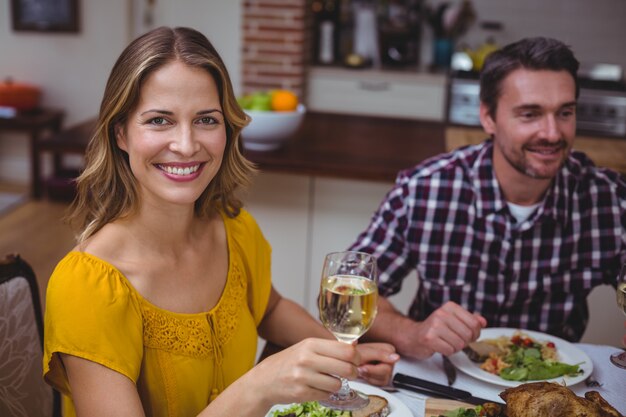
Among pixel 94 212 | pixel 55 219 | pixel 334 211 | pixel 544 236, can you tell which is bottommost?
pixel 55 219

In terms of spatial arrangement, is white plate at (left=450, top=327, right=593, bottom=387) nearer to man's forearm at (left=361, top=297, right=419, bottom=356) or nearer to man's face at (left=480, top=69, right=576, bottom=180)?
man's forearm at (left=361, top=297, right=419, bottom=356)

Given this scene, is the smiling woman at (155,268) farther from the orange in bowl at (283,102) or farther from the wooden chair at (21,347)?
the orange in bowl at (283,102)

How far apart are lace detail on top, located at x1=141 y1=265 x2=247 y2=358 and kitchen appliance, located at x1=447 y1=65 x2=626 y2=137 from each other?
143 inches

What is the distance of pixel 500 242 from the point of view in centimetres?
196

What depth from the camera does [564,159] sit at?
6.14 ft

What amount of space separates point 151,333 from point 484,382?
24.7 inches

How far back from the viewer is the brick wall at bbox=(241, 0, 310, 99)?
512 cm

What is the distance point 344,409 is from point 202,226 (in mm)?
520

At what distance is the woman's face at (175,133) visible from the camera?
1289mm

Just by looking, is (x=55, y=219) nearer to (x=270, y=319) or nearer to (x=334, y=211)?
(x=334, y=211)

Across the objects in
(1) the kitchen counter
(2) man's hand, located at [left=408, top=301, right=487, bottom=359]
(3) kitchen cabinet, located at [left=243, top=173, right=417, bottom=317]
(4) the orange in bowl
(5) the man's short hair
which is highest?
(5) the man's short hair

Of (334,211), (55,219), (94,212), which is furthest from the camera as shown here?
(55,219)

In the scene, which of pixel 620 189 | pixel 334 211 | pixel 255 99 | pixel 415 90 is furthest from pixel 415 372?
pixel 415 90

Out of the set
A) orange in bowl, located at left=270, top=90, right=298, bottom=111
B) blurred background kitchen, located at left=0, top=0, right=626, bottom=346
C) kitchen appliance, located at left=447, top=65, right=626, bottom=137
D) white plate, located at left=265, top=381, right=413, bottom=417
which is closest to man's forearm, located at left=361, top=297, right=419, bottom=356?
white plate, located at left=265, top=381, right=413, bottom=417
